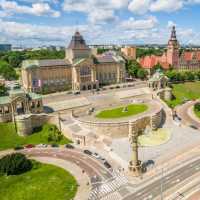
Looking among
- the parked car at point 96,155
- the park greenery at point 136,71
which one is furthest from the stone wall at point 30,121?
the park greenery at point 136,71

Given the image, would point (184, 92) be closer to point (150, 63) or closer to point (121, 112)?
point (150, 63)

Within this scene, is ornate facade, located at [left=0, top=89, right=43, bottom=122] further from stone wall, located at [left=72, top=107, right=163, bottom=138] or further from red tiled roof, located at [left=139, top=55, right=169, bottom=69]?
red tiled roof, located at [left=139, top=55, right=169, bottom=69]

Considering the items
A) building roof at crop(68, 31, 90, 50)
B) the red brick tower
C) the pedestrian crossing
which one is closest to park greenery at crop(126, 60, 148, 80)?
the red brick tower

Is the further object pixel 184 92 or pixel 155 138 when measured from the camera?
pixel 184 92

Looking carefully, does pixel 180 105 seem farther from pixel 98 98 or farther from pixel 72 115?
pixel 72 115

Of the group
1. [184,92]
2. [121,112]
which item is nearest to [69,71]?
[121,112]

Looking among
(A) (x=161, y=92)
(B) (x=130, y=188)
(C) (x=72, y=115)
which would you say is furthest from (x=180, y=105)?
(B) (x=130, y=188)
